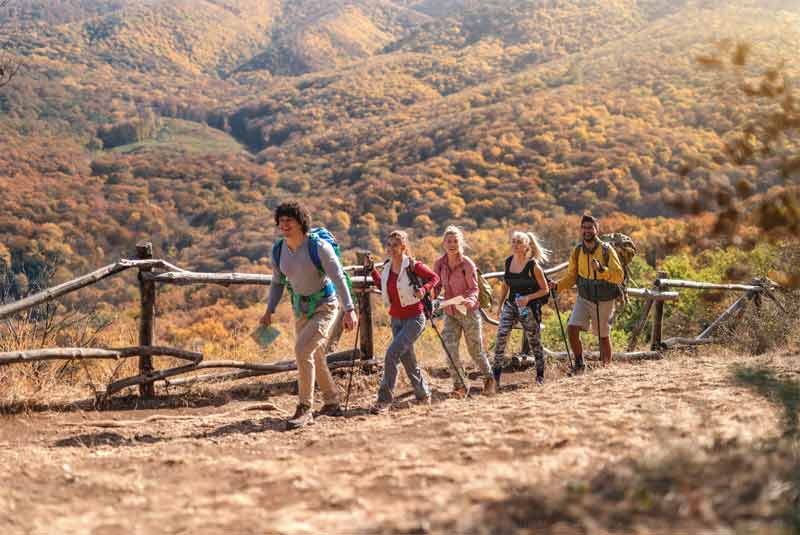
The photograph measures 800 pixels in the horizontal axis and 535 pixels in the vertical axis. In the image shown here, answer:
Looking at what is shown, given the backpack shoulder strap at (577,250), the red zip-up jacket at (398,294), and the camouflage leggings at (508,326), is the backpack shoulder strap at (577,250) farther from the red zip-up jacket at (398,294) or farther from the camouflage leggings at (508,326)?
the red zip-up jacket at (398,294)

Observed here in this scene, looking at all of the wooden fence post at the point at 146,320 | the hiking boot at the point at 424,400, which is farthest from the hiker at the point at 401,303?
the wooden fence post at the point at 146,320

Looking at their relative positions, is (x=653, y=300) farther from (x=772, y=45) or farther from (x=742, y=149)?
(x=772, y=45)

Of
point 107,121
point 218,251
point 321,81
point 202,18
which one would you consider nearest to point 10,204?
point 218,251

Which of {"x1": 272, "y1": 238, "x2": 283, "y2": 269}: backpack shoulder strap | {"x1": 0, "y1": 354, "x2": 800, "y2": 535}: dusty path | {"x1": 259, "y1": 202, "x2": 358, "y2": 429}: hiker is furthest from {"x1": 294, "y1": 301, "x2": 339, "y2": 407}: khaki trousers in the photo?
{"x1": 272, "y1": 238, "x2": 283, "y2": 269}: backpack shoulder strap

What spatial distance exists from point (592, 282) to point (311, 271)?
3021 mm

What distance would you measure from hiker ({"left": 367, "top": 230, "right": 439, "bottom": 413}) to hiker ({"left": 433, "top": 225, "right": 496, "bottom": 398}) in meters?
0.42

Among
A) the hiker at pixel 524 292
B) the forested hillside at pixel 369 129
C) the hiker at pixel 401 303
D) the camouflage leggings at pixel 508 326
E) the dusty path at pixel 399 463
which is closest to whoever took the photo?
the dusty path at pixel 399 463

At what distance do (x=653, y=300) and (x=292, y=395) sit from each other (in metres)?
4.69

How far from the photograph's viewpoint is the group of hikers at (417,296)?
5.77 m

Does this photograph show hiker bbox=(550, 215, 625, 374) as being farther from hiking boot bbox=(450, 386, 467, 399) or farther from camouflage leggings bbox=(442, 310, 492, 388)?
hiking boot bbox=(450, 386, 467, 399)

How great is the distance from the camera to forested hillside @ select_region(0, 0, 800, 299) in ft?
140

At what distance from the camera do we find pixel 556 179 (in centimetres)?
4581

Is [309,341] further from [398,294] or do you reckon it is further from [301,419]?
[398,294]

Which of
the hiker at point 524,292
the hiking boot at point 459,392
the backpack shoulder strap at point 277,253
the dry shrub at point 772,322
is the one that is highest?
the backpack shoulder strap at point 277,253
